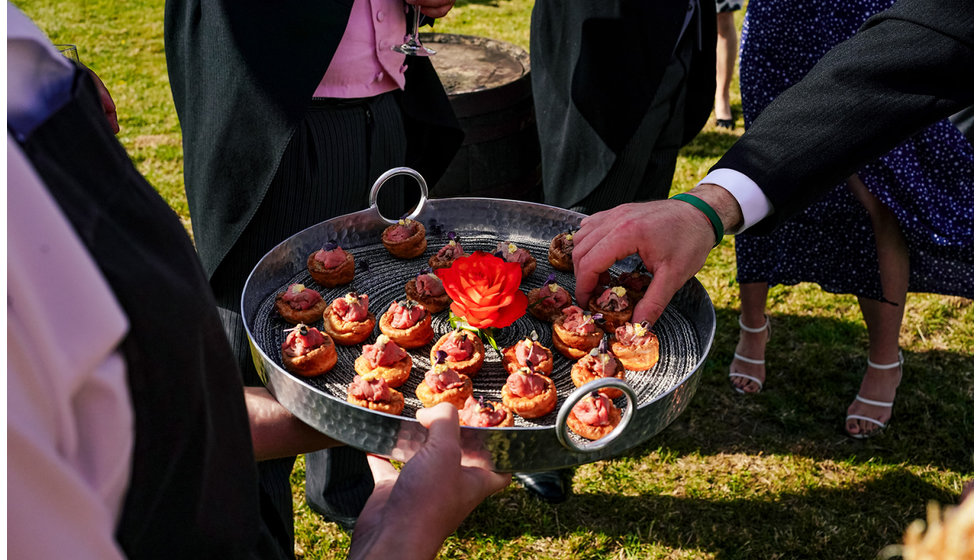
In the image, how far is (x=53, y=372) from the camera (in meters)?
0.54

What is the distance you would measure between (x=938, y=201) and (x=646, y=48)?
4.31 ft

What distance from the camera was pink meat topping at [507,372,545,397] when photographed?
4.53 feet

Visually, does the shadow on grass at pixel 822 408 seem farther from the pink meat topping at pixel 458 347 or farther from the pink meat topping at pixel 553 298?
the pink meat topping at pixel 458 347

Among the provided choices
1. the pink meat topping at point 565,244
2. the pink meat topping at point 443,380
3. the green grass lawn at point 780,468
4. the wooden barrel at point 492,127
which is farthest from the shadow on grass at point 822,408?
the pink meat topping at point 443,380

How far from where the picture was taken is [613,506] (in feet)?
9.31

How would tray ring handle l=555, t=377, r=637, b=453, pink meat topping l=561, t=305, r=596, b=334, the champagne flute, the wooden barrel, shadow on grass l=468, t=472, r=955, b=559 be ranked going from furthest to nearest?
the wooden barrel → shadow on grass l=468, t=472, r=955, b=559 → the champagne flute → pink meat topping l=561, t=305, r=596, b=334 → tray ring handle l=555, t=377, r=637, b=453

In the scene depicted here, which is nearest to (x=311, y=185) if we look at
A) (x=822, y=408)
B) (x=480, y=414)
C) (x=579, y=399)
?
(x=480, y=414)

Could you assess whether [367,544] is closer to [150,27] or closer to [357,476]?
[357,476]

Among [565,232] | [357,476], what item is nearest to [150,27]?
[357,476]

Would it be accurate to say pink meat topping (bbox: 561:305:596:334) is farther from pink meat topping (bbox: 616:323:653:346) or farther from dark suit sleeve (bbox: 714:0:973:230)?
dark suit sleeve (bbox: 714:0:973:230)

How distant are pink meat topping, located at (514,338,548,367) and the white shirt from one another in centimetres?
92

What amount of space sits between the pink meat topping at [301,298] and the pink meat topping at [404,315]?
0.55 ft

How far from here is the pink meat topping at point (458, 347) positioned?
4.82 feet

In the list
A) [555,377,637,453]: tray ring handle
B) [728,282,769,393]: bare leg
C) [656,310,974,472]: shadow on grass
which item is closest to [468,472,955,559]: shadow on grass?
[656,310,974,472]: shadow on grass
